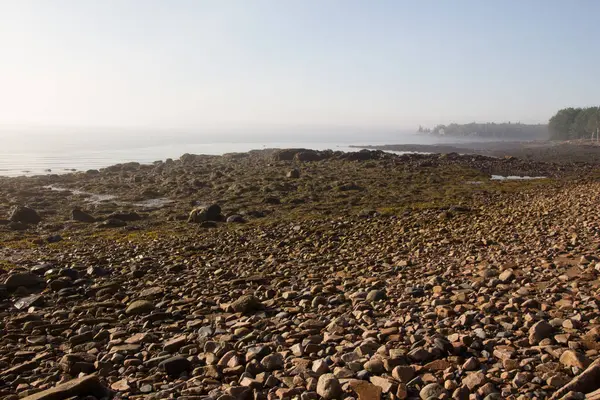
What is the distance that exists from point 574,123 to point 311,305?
15728 centimetres

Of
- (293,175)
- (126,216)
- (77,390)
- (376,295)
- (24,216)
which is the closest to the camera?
(77,390)

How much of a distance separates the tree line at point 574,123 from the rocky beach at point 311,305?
127597 millimetres

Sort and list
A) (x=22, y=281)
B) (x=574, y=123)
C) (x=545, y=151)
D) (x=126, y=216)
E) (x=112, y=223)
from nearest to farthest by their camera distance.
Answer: (x=22, y=281) → (x=112, y=223) → (x=126, y=216) → (x=545, y=151) → (x=574, y=123)

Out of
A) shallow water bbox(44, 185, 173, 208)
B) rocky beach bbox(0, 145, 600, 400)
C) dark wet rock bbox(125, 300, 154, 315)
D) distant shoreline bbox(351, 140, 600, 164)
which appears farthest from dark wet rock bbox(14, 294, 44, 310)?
distant shoreline bbox(351, 140, 600, 164)

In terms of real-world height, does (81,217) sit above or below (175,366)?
below

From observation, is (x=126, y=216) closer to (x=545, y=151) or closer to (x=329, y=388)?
(x=329, y=388)

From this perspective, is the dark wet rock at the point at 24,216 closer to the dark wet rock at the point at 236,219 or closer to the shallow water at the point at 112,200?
the shallow water at the point at 112,200

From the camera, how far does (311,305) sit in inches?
390

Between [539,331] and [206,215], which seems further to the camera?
[206,215]

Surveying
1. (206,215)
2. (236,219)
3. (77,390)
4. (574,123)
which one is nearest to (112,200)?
(206,215)

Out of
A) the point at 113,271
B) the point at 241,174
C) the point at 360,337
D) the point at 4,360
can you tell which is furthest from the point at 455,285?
the point at 241,174

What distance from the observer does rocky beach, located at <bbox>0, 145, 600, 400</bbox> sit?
244 inches

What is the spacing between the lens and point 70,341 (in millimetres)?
9047

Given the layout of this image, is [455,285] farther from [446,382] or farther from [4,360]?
[4,360]
